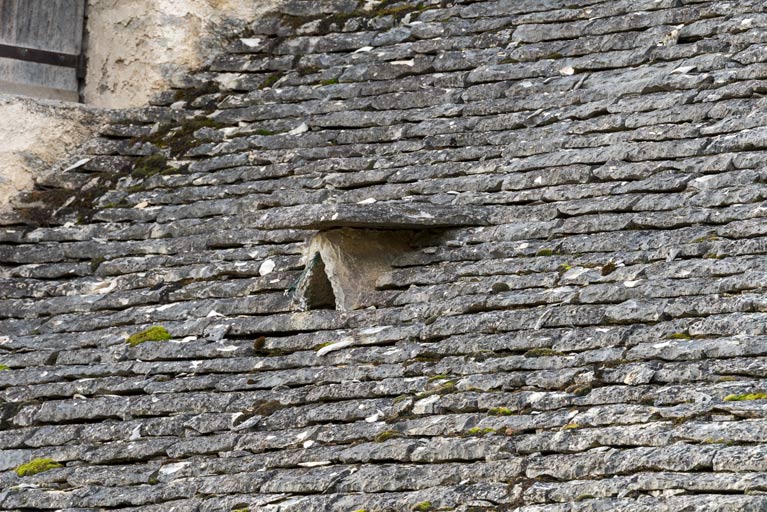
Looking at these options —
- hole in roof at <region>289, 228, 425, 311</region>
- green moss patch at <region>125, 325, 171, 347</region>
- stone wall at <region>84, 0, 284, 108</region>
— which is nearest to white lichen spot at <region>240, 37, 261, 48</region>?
stone wall at <region>84, 0, 284, 108</region>

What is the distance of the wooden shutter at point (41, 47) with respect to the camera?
8.99 metres

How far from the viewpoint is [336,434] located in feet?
19.1

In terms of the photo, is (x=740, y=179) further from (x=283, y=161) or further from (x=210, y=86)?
(x=210, y=86)

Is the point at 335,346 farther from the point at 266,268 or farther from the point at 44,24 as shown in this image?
the point at 44,24

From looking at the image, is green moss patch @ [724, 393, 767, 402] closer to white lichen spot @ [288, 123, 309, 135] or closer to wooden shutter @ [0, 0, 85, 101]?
white lichen spot @ [288, 123, 309, 135]

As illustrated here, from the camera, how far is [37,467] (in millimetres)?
6621

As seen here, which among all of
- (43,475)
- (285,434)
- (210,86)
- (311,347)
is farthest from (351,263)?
(210,86)

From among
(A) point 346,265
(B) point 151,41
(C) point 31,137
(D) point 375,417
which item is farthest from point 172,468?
(B) point 151,41

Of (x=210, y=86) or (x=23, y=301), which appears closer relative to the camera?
(x=23, y=301)

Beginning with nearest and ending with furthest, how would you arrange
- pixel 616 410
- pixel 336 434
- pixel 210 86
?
pixel 616 410, pixel 336 434, pixel 210 86

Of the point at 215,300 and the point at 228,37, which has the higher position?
the point at 228,37

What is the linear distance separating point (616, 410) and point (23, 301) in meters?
3.67

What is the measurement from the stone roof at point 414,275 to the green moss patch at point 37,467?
2 cm

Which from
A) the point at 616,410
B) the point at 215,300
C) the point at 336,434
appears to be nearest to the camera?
the point at 616,410
